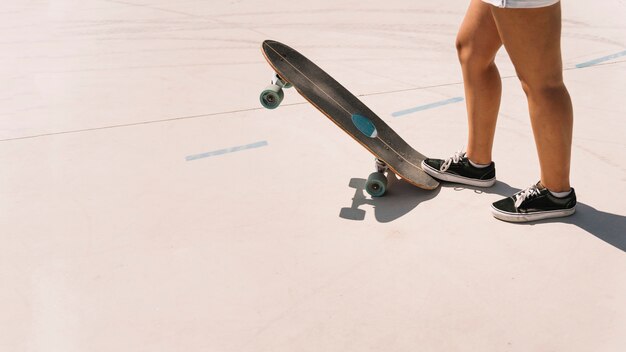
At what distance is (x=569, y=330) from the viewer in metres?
2.64

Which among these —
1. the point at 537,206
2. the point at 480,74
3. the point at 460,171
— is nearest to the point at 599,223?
the point at 537,206

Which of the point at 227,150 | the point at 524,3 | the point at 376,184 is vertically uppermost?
the point at 524,3

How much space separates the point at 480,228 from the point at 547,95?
0.63m

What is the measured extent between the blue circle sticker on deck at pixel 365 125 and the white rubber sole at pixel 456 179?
29 cm

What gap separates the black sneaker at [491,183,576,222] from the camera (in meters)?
3.29

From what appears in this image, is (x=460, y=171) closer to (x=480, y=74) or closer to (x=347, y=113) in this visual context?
(x=480, y=74)

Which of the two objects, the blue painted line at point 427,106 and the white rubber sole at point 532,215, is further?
the blue painted line at point 427,106

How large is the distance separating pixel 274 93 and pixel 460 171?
3.13 feet

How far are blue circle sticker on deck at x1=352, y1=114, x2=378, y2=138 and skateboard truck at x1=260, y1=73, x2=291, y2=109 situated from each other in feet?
1.23

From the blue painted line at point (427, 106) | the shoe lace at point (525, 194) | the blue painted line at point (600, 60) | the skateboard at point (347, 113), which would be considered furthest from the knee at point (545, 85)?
the blue painted line at point (600, 60)

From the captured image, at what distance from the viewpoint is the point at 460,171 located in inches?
144

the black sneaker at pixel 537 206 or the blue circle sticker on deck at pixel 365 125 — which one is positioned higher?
the blue circle sticker on deck at pixel 365 125

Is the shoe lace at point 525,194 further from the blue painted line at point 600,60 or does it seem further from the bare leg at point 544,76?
the blue painted line at point 600,60

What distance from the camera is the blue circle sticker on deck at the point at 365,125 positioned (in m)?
3.66
